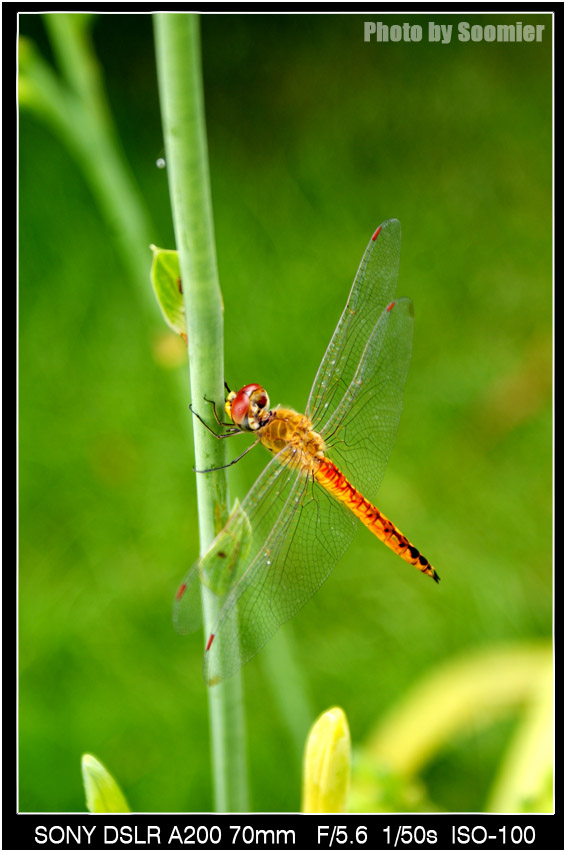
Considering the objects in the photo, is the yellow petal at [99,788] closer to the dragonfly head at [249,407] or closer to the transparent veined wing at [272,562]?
the transparent veined wing at [272,562]

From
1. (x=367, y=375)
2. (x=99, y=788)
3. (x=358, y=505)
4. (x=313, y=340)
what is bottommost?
(x=99, y=788)

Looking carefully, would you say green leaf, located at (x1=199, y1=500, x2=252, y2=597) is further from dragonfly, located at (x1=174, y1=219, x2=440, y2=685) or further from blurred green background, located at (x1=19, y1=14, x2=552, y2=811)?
blurred green background, located at (x1=19, y1=14, x2=552, y2=811)

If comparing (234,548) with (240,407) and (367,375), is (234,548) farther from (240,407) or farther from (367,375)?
(367,375)

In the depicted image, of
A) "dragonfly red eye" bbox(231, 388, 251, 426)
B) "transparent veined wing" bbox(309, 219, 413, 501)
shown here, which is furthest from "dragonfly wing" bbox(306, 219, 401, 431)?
"dragonfly red eye" bbox(231, 388, 251, 426)

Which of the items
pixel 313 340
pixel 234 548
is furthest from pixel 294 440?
pixel 313 340

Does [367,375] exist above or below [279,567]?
above

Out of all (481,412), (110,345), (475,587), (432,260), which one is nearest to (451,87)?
(432,260)
